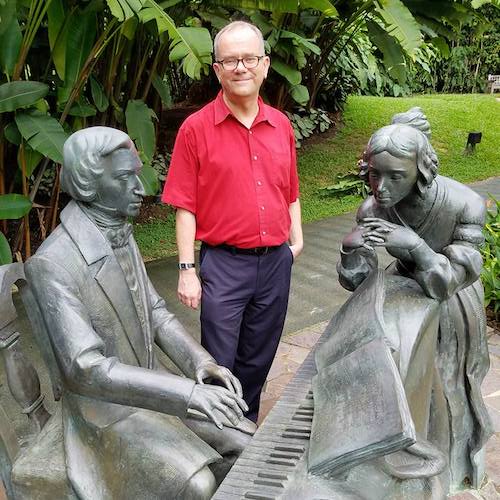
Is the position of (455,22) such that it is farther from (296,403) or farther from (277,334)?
(296,403)

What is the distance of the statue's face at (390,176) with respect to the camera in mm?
1953

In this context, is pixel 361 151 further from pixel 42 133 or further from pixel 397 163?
pixel 397 163

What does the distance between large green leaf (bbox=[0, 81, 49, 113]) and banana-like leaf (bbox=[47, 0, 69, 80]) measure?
373 mm

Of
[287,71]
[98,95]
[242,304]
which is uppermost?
[287,71]

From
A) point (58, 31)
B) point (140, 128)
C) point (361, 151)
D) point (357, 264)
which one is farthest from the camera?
point (361, 151)

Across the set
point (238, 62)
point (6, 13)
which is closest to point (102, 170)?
point (238, 62)

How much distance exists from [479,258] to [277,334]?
1.10 m

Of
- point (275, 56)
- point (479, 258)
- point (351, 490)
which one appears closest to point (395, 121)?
point (479, 258)

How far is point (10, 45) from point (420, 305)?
3.41m

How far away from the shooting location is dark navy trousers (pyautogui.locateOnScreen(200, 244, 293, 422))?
2666mm

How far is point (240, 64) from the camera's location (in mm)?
2311

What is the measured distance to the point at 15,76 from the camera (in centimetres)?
454

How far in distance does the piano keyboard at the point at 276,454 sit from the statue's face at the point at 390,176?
0.66 meters

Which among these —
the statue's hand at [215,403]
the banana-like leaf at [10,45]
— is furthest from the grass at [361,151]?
the statue's hand at [215,403]
